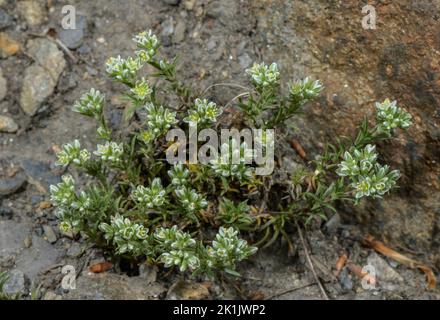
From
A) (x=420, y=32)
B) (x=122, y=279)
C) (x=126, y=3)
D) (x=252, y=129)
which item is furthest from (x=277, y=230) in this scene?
(x=126, y=3)

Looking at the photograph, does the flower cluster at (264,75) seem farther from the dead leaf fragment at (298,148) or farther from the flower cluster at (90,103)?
the flower cluster at (90,103)

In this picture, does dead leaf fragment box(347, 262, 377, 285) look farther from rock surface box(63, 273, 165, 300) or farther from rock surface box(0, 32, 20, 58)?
rock surface box(0, 32, 20, 58)

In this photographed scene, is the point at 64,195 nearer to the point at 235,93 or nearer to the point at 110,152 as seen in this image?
the point at 110,152

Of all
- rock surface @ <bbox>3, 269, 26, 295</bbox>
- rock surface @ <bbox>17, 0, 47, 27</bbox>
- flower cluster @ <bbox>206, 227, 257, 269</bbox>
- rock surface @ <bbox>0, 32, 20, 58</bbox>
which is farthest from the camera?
rock surface @ <bbox>17, 0, 47, 27</bbox>

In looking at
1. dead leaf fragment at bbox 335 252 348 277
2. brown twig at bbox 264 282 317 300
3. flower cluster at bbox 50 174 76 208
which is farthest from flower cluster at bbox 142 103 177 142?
dead leaf fragment at bbox 335 252 348 277

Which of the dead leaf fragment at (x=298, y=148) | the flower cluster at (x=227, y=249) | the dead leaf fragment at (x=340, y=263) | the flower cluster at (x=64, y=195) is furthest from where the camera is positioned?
the dead leaf fragment at (x=298, y=148)

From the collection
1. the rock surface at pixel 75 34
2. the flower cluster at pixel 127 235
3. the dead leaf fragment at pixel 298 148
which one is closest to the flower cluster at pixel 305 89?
the dead leaf fragment at pixel 298 148
